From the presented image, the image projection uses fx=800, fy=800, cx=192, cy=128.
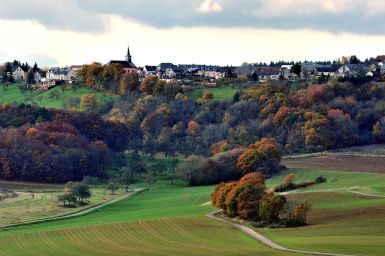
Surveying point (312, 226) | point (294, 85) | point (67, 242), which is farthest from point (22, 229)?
point (294, 85)

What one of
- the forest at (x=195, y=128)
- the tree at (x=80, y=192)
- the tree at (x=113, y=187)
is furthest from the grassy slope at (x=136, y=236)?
→ the forest at (x=195, y=128)

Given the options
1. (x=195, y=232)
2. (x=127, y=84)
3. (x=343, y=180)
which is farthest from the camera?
(x=127, y=84)

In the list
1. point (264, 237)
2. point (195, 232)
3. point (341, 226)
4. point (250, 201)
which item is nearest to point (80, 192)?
point (250, 201)

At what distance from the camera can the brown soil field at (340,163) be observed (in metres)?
108

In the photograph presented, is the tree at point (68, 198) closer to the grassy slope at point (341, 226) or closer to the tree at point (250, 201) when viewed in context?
the tree at point (250, 201)

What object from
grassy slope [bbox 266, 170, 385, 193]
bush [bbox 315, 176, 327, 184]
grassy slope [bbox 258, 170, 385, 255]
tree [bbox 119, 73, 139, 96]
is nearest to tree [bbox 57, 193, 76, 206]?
grassy slope [bbox 266, 170, 385, 193]

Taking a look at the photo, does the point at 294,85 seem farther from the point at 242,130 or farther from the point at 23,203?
the point at 23,203

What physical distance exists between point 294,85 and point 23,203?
8940cm

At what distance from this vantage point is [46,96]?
176375mm

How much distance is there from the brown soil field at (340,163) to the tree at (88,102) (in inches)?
2122

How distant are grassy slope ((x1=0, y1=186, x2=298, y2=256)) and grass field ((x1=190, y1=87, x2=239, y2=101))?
81.1 metres

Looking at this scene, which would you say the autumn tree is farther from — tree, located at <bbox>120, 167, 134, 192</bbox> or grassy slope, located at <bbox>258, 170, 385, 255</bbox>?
grassy slope, located at <bbox>258, 170, 385, 255</bbox>

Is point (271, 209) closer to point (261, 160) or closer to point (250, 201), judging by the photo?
point (250, 201)

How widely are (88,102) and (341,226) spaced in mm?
108065
